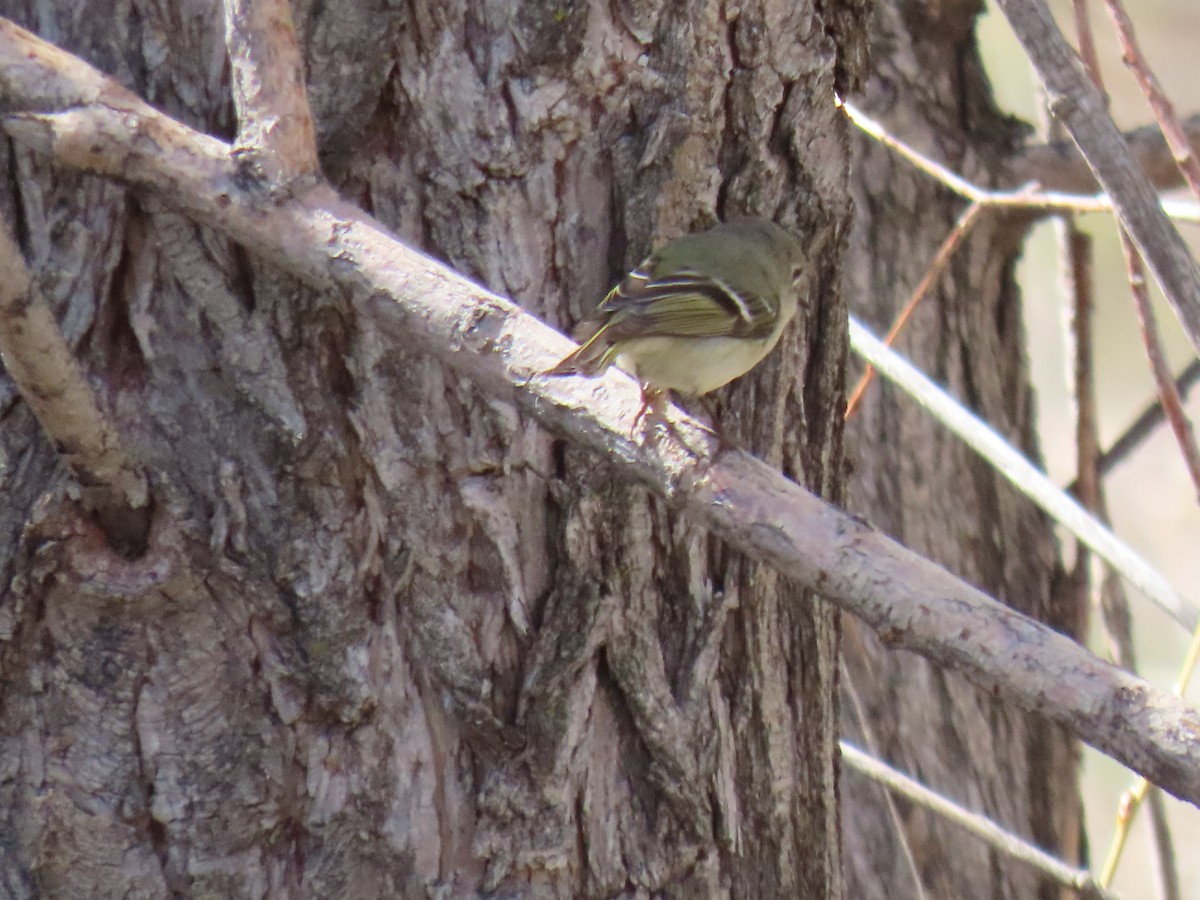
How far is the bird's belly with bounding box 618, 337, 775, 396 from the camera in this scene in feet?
6.75

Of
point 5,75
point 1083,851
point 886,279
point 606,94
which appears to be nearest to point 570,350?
point 606,94

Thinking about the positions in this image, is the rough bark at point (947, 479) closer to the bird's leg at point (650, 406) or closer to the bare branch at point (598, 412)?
the bird's leg at point (650, 406)

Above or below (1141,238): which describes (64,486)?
below

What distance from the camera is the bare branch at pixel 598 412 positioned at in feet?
4.07

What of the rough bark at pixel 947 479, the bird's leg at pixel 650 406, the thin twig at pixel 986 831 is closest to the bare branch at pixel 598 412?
the bird's leg at pixel 650 406

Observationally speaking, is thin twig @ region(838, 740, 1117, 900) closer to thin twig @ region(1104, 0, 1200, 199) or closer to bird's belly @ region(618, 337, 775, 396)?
bird's belly @ region(618, 337, 775, 396)

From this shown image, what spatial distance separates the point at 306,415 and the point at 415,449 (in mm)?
144

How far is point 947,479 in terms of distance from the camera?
3156 mm

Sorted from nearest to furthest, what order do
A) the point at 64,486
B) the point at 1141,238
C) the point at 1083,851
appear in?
the point at 1141,238 < the point at 64,486 < the point at 1083,851

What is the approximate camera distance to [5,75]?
5.32 feet

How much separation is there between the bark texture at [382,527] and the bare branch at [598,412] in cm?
13

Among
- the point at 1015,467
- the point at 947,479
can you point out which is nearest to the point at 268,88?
the point at 1015,467

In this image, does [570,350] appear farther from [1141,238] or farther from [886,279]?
[886,279]

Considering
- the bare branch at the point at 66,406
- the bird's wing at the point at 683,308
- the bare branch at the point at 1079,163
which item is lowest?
the bare branch at the point at 66,406
